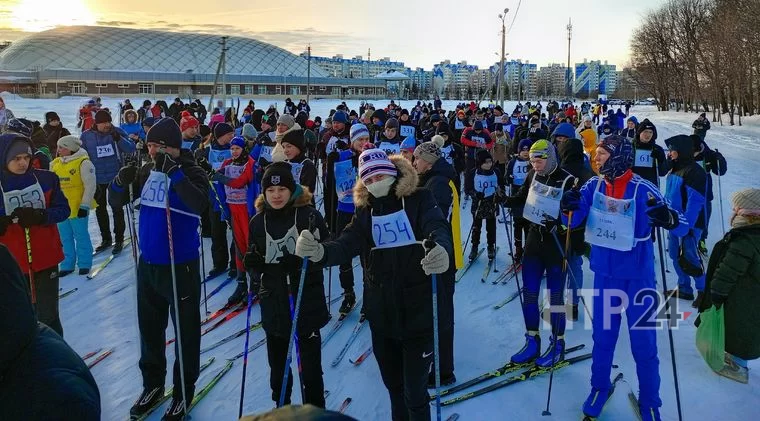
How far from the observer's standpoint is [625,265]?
365cm

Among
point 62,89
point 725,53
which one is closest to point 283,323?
point 725,53

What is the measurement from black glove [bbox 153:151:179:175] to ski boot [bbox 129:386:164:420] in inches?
67.4

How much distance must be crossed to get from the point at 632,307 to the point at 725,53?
36.1m

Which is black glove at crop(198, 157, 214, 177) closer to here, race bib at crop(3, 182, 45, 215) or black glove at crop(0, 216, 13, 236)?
race bib at crop(3, 182, 45, 215)

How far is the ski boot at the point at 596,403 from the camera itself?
3760mm

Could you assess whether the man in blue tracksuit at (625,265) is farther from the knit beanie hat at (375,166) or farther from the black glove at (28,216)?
the black glove at (28,216)

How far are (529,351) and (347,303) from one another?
2.15 meters

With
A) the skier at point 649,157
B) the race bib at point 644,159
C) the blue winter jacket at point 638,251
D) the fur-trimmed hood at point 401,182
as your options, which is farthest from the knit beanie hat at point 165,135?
the race bib at point 644,159

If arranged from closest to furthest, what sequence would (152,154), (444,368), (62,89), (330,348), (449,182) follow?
1. (152,154)
2. (444,368)
3. (449,182)
4. (330,348)
5. (62,89)

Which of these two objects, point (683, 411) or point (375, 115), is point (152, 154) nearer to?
point (683, 411)

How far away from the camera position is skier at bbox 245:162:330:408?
3.59 m

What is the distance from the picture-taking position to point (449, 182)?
184 inches

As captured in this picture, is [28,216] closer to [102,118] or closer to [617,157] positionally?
[617,157]

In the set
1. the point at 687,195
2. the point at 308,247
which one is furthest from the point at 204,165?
the point at 687,195
